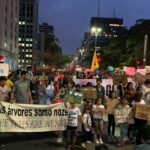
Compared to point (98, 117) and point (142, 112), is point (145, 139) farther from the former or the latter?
point (98, 117)

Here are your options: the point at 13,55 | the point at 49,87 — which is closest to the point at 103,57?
the point at 13,55

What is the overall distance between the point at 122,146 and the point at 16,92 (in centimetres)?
318

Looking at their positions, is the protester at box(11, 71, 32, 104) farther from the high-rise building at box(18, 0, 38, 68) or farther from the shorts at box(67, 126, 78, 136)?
the high-rise building at box(18, 0, 38, 68)

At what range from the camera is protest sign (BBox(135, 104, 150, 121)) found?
1177 cm

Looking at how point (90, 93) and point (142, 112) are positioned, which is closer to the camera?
point (142, 112)

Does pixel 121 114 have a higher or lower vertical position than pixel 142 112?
lower

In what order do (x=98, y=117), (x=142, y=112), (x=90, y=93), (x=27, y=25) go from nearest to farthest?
(x=142, y=112) < (x=98, y=117) < (x=90, y=93) < (x=27, y=25)

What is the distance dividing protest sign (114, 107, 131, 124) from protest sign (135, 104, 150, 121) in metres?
0.37

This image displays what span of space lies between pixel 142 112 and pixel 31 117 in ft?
9.25

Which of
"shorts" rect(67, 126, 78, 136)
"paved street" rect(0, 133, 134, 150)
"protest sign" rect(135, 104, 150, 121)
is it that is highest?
"protest sign" rect(135, 104, 150, 121)

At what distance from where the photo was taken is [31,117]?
12.0 metres

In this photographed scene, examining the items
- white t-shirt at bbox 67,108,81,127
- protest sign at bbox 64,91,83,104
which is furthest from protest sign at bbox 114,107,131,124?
white t-shirt at bbox 67,108,81,127

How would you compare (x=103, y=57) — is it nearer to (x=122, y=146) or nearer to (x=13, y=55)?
(x=13, y=55)

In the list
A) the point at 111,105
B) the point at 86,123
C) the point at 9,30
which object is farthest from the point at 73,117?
the point at 9,30
